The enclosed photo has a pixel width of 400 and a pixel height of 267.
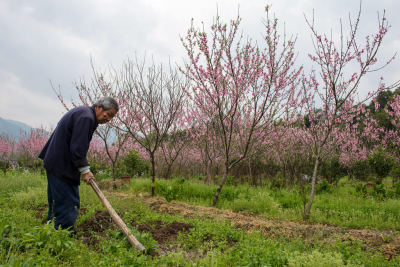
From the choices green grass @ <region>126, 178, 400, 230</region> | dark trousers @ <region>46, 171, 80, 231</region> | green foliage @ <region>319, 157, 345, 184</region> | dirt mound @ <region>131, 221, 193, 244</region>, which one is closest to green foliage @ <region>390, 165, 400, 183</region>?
green foliage @ <region>319, 157, 345, 184</region>

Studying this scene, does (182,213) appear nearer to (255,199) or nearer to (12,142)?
(255,199)

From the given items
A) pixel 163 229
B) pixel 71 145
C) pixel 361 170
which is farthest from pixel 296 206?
pixel 361 170

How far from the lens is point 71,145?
3.37 metres

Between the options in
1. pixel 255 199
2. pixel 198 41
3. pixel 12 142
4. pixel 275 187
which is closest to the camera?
pixel 198 41

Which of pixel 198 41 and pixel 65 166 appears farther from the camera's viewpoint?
pixel 198 41

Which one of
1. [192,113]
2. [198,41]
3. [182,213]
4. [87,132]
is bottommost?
[182,213]

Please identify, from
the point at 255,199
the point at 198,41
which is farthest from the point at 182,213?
the point at 198,41

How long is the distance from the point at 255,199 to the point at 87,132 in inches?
194

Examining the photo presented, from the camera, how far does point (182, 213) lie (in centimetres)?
557

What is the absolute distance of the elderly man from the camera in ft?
11.1

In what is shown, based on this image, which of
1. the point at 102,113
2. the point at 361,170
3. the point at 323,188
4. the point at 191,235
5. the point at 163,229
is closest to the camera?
the point at 102,113

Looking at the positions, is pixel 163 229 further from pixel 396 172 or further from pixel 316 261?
pixel 396 172

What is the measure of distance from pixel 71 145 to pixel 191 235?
217cm

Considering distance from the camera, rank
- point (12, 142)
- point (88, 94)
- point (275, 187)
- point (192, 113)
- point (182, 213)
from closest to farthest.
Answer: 1. point (182, 213)
2. point (88, 94)
3. point (275, 187)
4. point (192, 113)
5. point (12, 142)
